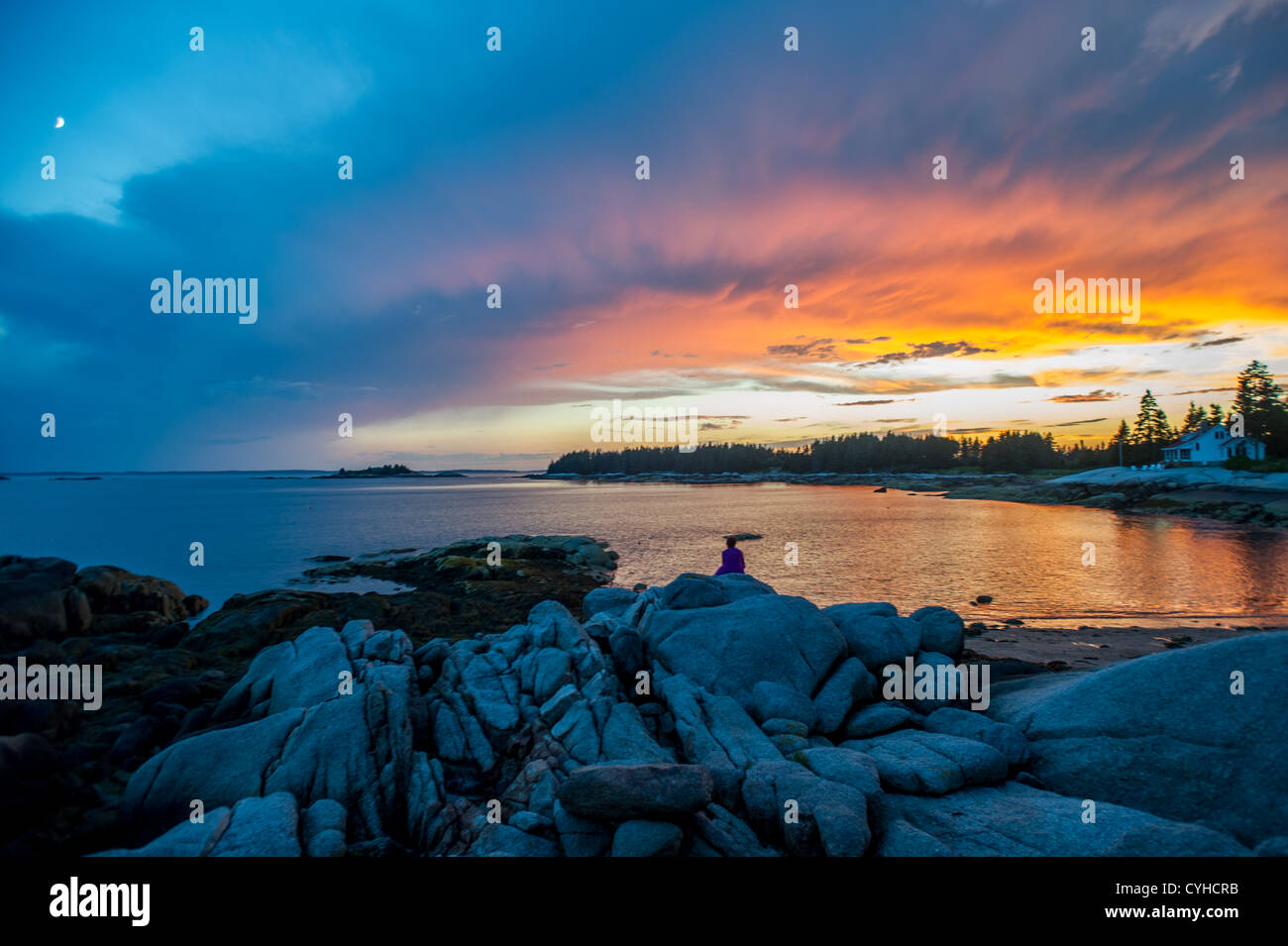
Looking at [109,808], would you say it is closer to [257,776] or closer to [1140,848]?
[257,776]

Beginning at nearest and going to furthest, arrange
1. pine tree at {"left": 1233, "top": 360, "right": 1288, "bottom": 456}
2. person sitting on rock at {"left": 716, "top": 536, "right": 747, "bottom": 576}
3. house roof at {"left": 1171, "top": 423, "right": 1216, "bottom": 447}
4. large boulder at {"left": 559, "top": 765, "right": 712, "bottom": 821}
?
large boulder at {"left": 559, "top": 765, "right": 712, "bottom": 821} < person sitting on rock at {"left": 716, "top": 536, "right": 747, "bottom": 576} < pine tree at {"left": 1233, "top": 360, "right": 1288, "bottom": 456} < house roof at {"left": 1171, "top": 423, "right": 1216, "bottom": 447}

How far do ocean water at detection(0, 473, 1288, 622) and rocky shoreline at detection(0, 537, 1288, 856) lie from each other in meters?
17.1

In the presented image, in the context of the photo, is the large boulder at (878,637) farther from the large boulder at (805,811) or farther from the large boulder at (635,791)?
the large boulder at (635,791)

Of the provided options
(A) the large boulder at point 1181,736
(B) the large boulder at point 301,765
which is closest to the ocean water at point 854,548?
(A) the large boulder at point 1181,736

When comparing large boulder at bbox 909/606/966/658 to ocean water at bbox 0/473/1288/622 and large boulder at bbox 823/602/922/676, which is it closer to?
large boulder at bbox 823/602/922/676

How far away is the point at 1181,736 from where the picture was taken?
9.72 meters

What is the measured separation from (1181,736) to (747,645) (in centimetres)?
829

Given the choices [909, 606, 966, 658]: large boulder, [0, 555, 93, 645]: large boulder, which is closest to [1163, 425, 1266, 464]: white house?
[909, 606, 966, 658]: large boulder

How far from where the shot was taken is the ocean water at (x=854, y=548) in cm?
3022

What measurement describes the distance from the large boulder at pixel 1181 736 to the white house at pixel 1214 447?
448 feet

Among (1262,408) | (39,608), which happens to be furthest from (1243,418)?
(39,608)

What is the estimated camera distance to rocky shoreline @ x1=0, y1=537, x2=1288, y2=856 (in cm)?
810
